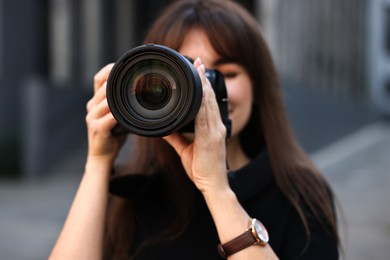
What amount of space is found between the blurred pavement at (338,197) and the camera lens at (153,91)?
0.79m

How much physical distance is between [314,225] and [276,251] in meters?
0.13

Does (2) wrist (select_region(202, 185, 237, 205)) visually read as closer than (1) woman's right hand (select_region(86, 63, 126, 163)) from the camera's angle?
Yes

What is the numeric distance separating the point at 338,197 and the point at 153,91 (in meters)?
5.35

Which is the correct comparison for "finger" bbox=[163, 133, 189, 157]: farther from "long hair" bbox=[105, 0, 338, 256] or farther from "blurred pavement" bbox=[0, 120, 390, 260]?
"blurred pavement" bbox=[0, 120, 390, 260]

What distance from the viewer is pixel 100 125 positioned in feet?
5.74

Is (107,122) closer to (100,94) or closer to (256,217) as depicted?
(100,94)

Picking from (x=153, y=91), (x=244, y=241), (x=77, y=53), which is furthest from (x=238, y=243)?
(x=77, y=53)

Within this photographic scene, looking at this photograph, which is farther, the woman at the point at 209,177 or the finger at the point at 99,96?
the finger at the point at 99,96

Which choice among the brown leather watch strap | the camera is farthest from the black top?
the camera

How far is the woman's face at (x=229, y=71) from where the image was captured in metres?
1.79

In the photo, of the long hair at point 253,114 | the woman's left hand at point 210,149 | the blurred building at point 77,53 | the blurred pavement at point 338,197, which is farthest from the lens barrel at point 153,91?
the blurred building at point 77,53

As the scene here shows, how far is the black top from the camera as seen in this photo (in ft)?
5.61

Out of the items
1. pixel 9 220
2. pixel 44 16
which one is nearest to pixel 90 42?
pixel 44 16

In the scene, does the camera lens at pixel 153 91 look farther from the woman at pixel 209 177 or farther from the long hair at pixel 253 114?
the long hair at pixel 253 114
